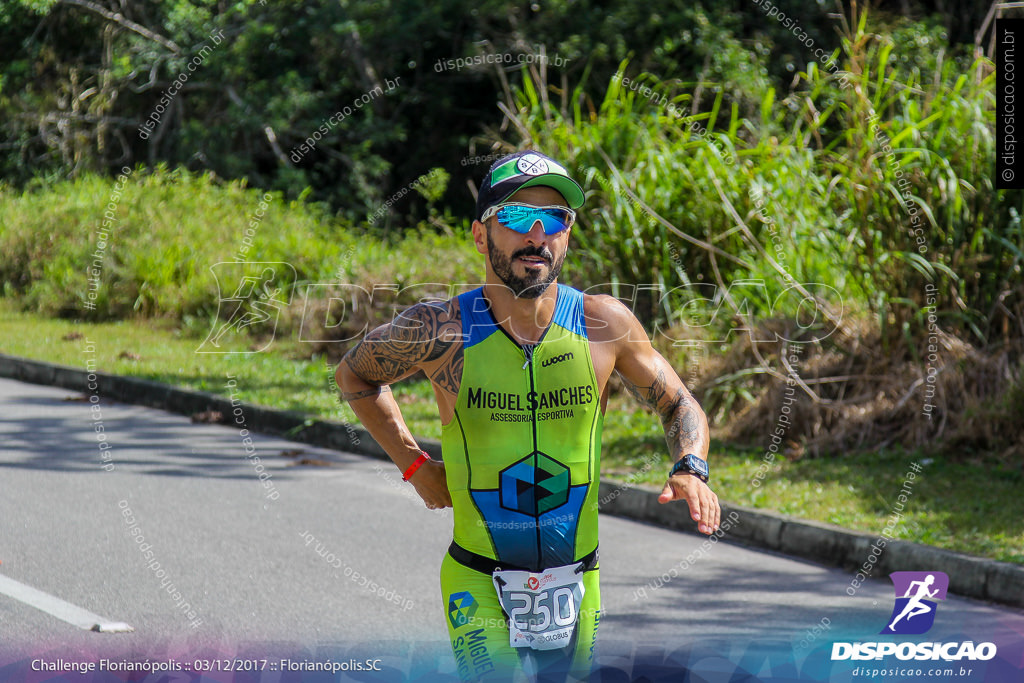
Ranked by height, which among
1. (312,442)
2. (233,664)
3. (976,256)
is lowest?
(312,442)

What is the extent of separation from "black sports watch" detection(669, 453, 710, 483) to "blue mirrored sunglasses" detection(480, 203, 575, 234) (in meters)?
0.63

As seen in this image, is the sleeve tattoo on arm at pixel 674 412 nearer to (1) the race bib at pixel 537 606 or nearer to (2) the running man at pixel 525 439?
(2) the running man at pixel 525 439

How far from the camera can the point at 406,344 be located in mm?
2816

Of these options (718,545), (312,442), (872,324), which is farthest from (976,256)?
(312,442)

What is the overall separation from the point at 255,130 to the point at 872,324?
38.9 feet

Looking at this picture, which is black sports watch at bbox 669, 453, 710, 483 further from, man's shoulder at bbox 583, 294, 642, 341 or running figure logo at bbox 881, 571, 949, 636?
running figure logo at bbox 881, 571, 949, 636

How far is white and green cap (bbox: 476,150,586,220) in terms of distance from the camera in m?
2.56

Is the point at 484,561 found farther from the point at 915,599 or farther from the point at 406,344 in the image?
the point at 915,599

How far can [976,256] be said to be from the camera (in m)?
8.02

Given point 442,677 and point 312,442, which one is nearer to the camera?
point 442,677

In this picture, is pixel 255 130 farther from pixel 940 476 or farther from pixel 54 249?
pixel 940 476

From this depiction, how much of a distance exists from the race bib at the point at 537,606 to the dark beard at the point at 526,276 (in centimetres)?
66

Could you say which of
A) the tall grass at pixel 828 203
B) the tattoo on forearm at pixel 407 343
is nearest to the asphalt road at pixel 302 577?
the tattoo on forearm at pixel 407 343

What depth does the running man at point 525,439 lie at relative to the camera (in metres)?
2.59
